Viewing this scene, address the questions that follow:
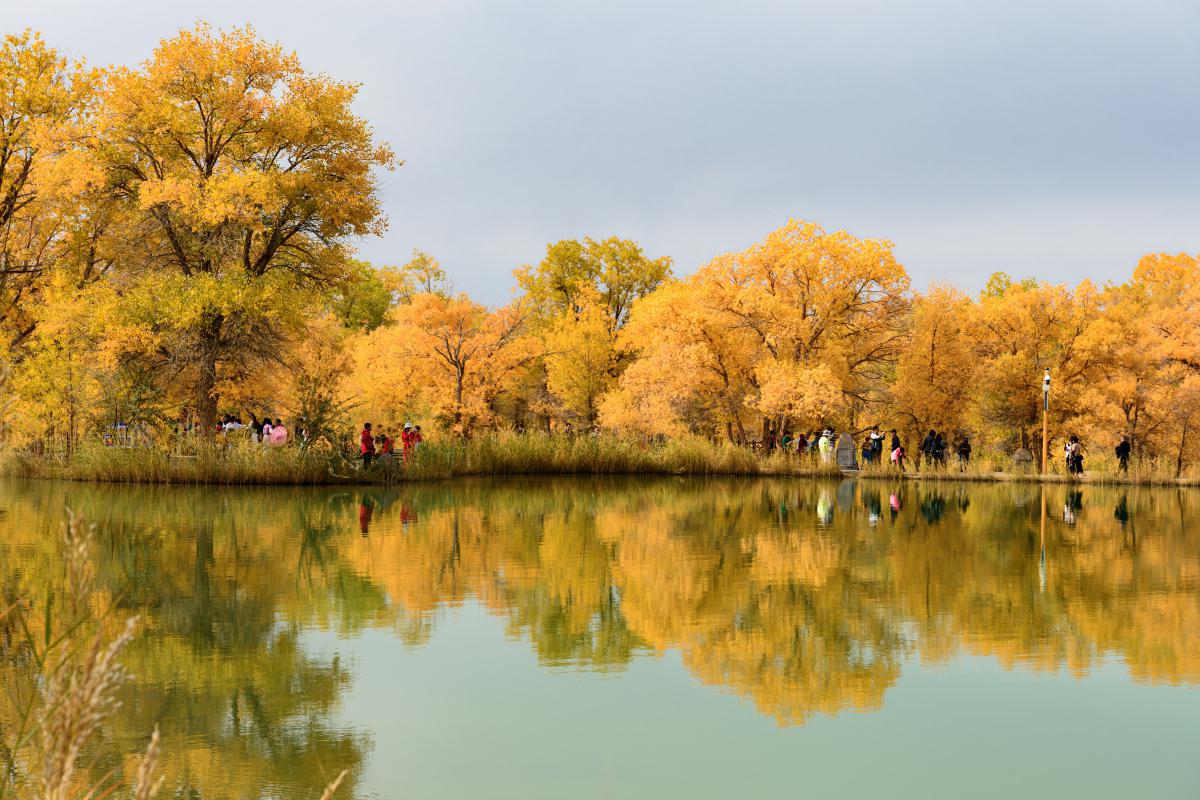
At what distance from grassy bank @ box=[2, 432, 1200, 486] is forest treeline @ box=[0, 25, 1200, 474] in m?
1.11

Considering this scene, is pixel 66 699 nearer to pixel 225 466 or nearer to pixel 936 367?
pixel 225 466

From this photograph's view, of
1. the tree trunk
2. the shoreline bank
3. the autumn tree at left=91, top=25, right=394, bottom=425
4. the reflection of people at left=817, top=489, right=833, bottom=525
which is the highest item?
the autumn tree at left=91, top=25, right=394, bottom=425

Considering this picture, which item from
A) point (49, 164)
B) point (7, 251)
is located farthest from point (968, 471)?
point (7, 251)

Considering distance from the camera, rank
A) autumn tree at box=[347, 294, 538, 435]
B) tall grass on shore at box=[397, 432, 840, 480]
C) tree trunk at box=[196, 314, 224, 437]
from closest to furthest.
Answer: tree trunk at box=[196, 314, 224, 437]
tall grass on shore at box=[397, 432, 840, 480]
autumn tree at box=[347, 294, 538, 435]

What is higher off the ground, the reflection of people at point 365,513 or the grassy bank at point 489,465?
the grassy bank at point 489,465

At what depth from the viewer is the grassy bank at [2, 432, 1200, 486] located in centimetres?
2634

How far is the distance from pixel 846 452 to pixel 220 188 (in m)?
23.2

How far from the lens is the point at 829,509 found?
2289 cm

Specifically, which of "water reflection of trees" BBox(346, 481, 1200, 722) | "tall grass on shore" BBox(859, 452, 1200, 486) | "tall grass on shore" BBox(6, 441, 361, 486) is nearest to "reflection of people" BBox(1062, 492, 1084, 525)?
"water reflection of trees" BBox(346, 481, 1200, 722)

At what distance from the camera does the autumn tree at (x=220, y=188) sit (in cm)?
2758

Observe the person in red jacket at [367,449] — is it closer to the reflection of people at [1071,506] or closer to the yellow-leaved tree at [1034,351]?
the reflection of people at [1071,506]

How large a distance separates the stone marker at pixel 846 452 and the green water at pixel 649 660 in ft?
74.8

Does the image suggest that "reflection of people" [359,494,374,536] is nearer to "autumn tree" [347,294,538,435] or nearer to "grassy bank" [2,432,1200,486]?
"grassy bank" [2,432,1200,486]

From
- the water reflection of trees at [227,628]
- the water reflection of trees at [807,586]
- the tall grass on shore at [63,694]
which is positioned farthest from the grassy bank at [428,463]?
the tall grass on shore at [63,694]
